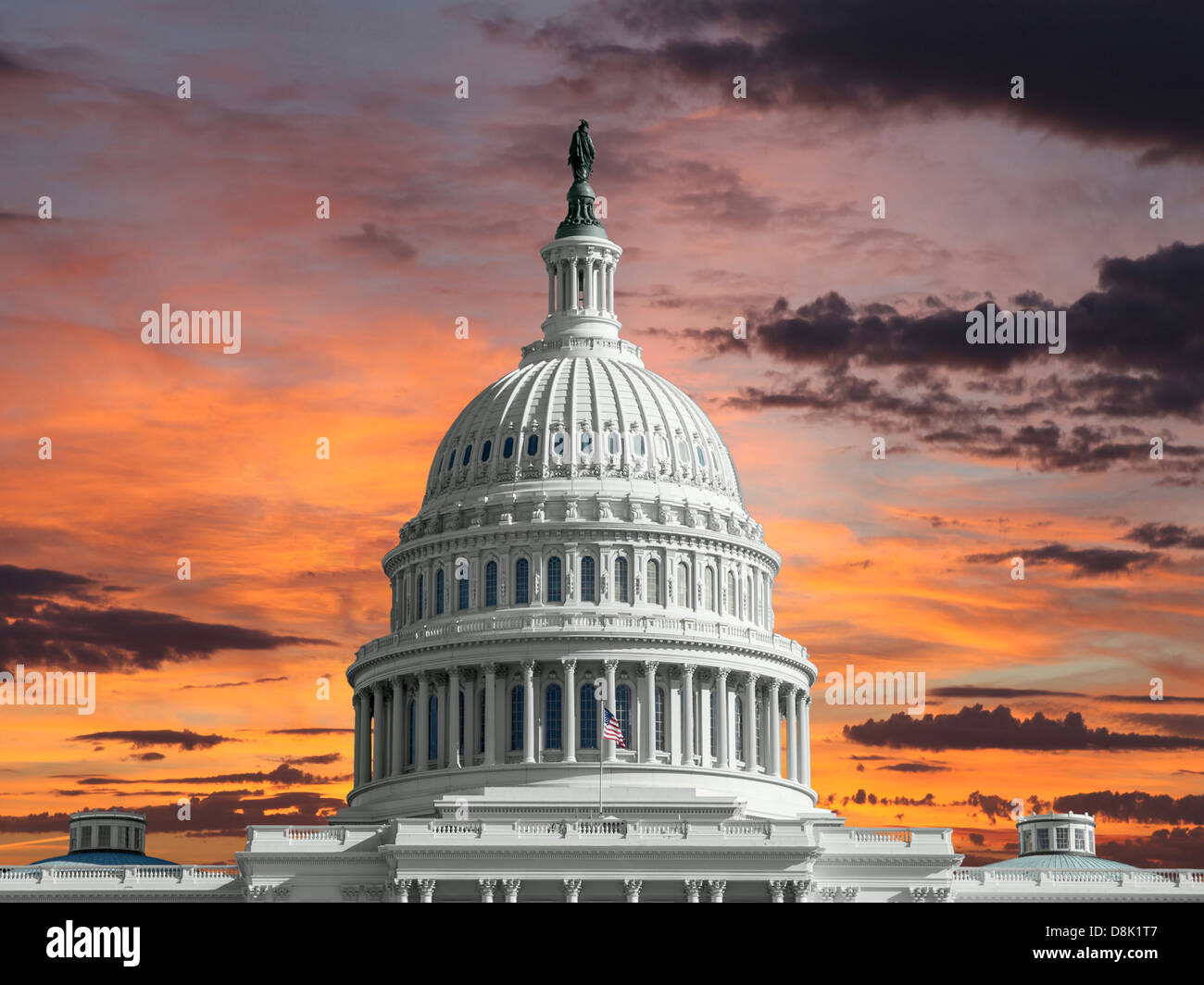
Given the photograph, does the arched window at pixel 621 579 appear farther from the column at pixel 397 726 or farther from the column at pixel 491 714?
the column at pixel 397 726

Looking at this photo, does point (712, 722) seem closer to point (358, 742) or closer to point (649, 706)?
point (649, 706)

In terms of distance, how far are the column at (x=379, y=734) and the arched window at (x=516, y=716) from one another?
8.89 meters

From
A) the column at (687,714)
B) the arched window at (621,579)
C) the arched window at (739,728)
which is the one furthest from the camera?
the arched window at (621,579)

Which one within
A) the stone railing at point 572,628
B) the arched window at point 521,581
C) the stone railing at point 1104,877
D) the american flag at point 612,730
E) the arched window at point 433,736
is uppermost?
the arched window at point 521,581

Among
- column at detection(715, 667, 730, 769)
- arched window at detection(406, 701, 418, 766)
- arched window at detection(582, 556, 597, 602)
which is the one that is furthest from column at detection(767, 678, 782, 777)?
arched window at detection(406, 701, 418, 766)

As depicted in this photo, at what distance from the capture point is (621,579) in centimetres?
14700

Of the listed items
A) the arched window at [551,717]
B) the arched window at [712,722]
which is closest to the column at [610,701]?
the arched window at [551,717]

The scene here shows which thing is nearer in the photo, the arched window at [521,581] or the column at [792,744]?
the arched window at [521,581]

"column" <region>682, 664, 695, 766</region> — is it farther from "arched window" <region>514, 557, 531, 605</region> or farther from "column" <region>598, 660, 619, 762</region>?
"arched window" <region>514, 557, 531, 605</region>

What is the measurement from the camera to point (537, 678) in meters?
143

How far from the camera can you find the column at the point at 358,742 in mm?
150375

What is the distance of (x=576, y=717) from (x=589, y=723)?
1.04 metres

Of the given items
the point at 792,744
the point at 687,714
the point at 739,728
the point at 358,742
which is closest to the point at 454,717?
the point at 358,742
